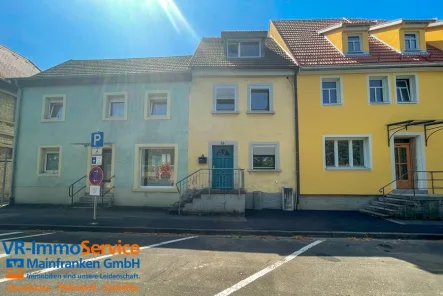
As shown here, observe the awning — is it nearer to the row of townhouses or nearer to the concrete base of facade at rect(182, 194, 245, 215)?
the row of townhouses

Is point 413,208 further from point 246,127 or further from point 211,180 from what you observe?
point 211,180

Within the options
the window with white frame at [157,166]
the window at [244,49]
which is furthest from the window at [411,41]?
the window with white frame at [157,166]

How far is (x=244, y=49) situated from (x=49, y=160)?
39.7 ft

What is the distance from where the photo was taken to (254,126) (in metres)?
11.3

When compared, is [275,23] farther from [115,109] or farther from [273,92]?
[115,109]

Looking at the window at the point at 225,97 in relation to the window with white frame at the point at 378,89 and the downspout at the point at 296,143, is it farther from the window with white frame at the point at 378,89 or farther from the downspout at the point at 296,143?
the window with white frame at the point at 378,89

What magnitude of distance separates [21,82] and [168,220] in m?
11.6

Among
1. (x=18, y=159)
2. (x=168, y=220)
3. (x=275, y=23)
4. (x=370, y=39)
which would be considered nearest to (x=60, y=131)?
(x=18, y=159)

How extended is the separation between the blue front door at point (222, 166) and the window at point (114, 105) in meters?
5.32

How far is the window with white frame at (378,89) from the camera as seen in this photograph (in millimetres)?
11328

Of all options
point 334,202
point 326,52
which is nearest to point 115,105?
point 326,52

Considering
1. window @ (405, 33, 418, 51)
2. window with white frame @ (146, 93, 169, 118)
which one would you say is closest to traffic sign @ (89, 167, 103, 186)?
window with white frame @ (146, 93, 169, 118)

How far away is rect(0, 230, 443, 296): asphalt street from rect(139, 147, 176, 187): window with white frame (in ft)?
17.3

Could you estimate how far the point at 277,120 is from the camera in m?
11.4
